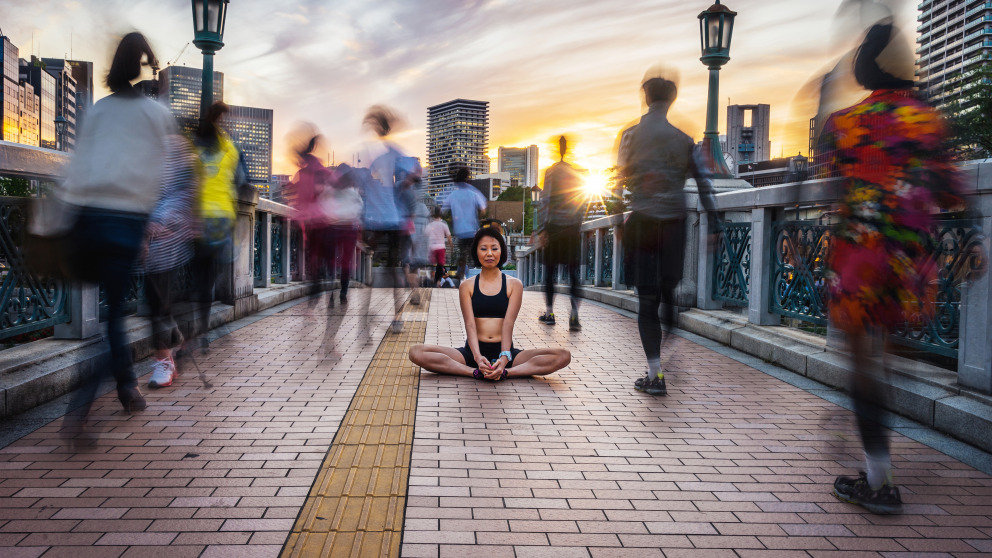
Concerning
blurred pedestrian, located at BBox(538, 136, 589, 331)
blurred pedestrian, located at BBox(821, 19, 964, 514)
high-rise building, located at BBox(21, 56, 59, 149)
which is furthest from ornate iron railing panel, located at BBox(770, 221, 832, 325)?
high-rise building, located at BBox(21, 56, 59, 149)

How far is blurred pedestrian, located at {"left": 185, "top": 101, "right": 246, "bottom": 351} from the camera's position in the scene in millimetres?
5688

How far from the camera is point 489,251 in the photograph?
5859 millimetres

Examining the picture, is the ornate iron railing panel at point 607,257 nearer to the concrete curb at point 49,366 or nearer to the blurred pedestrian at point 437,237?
the blurred pedestrian at point 437,237

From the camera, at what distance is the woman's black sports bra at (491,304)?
5.86 metres

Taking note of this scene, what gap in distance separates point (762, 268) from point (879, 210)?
427 cm

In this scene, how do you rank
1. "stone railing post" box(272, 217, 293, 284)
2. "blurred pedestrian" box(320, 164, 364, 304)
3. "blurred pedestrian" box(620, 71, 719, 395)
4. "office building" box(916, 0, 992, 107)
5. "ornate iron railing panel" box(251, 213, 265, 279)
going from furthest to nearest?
"office building" box(916, 0, 992, 107), "stone railing post" box(272, 217, 293, 284), "ornate iron railing panel" box(251, 213, 265, 279), "blurred pedestrian" box(320, 164, 364, 304), "blurred pedestrian" box(620, 71, 719, 395)

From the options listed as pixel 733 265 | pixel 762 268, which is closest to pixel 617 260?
pixel 733 265

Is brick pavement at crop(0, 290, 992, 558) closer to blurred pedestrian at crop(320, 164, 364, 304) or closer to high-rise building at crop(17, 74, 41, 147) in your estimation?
blurred pedestrian at crop(320, 164, 364, 304)

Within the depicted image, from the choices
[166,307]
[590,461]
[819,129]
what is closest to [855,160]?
[819,129]

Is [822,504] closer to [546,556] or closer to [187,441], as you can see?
[546,556]

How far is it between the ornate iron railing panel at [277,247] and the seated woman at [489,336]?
709 cm

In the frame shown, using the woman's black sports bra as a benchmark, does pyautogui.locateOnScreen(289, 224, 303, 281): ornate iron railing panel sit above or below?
above

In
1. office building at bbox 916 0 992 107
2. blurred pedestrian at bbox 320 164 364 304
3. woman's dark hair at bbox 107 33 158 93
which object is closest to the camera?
woman's dark hair at bbox 107 33 158 93

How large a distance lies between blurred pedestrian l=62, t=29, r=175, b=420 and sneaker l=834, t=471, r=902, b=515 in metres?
3.71
